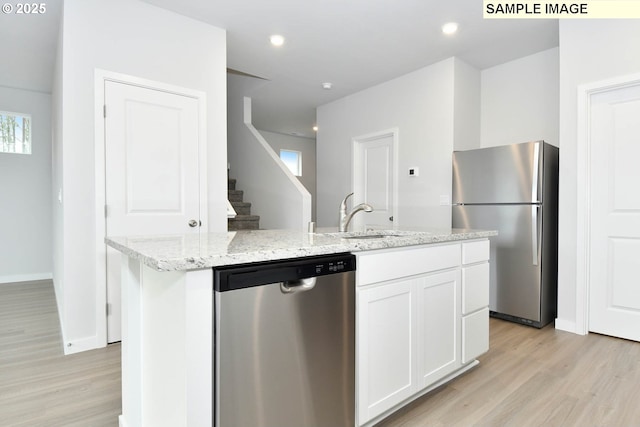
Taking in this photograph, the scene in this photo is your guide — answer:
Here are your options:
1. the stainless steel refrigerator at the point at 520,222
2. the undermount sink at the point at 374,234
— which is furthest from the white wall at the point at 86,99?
the stainless steel refrigerator at the point at 520,222

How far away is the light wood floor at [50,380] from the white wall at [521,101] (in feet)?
14.1

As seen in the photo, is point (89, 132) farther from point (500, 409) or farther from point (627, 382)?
point (627, 382)

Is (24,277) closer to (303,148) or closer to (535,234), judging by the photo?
(303,148)

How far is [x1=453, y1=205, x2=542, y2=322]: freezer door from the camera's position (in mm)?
3062

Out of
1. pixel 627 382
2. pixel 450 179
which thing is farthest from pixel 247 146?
pixel 627 382

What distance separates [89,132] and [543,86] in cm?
428

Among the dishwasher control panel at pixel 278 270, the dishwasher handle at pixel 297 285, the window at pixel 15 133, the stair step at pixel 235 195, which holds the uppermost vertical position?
the window at pixel 15 133

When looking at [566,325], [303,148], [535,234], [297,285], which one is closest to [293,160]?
[303,148]

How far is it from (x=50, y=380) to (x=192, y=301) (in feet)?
5.84

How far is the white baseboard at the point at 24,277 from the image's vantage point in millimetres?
4684

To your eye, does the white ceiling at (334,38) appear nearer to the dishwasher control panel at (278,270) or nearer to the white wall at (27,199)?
the white wall at (27,199)

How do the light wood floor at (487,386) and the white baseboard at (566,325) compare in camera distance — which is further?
the white baseboard at (566,325)

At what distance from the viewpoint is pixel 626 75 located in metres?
2.66

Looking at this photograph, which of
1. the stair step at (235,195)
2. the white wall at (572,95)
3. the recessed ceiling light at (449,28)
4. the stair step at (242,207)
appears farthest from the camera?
the stair step at (235,195)
